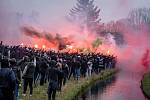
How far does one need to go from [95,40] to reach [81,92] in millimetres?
69766

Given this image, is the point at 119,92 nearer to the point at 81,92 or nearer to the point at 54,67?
the point at 81,92

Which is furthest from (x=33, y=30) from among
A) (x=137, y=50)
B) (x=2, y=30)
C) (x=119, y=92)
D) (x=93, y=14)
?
(x=93, y=14)

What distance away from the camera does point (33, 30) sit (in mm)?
84438

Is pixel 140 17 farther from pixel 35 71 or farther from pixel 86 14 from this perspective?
pixel 35 71

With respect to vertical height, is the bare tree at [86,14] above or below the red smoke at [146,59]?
above

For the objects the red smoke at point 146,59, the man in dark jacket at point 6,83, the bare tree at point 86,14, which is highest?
the bare tree at point 86,14

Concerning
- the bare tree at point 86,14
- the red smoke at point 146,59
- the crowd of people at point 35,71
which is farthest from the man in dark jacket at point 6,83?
the bare tree at point 86,14

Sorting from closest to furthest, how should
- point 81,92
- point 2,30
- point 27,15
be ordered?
point 81,92, point 2,30, point 27,15

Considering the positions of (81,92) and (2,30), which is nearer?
(81,92)

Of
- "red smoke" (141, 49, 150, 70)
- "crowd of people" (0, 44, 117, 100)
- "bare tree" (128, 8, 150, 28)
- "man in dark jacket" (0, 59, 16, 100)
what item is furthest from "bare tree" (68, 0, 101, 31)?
"man in dark jacket" (0, 59, 16, 100)

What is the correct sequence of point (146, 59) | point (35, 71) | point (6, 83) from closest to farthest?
point (6, 83) → point (35, 71) → point (146, 59)

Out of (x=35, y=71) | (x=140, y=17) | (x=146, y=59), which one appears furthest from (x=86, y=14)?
(x=35, y=71)

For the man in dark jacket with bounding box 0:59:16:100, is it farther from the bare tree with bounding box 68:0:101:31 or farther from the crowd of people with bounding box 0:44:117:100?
the bare tree with bounding box 68:0:101:31

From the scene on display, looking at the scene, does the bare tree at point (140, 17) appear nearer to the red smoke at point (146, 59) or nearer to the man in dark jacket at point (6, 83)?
the red smoke at point (146, 59)
